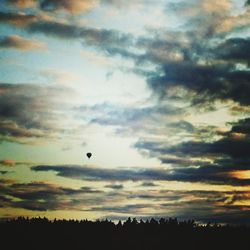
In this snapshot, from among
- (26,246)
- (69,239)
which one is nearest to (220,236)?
(69,239)

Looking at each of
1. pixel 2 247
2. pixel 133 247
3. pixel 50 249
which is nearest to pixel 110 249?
pixel 133 247

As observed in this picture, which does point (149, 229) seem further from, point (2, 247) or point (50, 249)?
point (2, 247)

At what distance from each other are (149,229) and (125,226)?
614cm

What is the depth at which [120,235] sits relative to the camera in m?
118

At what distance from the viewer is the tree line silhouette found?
4397 inches

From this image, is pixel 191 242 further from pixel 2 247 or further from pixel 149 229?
pixel 2 247

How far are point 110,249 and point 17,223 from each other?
2408 centimetres

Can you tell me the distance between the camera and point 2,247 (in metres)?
114

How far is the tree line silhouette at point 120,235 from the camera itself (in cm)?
11169

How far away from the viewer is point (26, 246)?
114m

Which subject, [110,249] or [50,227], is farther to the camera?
[50,227]

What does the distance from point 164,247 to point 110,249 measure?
11574 millimetres

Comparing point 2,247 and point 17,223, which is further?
point 17,223

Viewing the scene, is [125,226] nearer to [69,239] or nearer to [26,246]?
[69,239]
